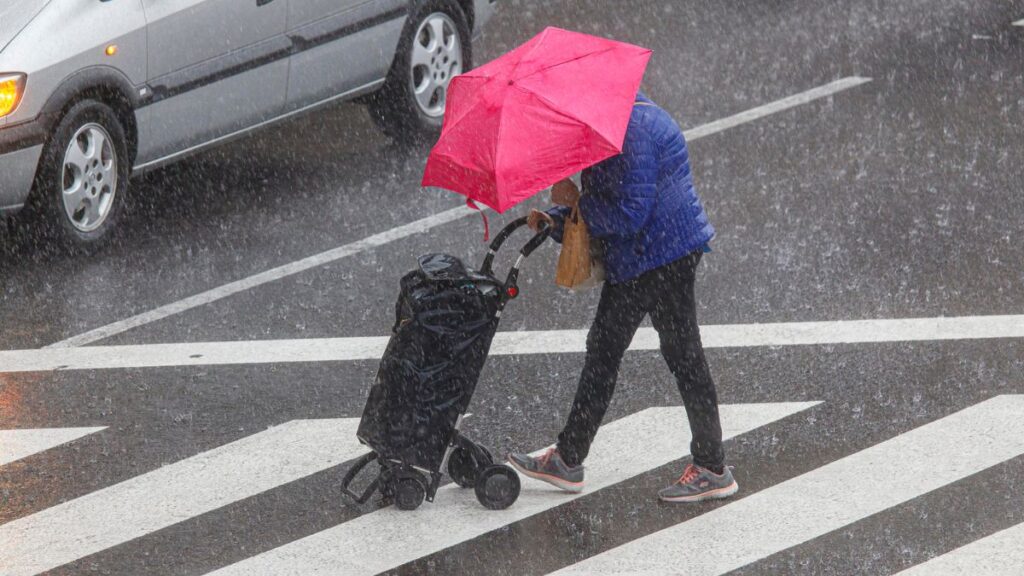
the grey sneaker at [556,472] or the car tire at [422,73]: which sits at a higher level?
the car tire at [422,73]

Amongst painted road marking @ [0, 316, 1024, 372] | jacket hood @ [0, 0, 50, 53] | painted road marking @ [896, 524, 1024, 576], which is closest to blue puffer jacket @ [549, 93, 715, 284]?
painted road marking @ [896, 524, 1024, 576]

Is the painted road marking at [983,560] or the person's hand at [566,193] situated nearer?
the painted road marking at [983,560]

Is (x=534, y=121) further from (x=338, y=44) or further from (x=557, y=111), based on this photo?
(x=338, y=44)

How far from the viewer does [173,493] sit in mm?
6152

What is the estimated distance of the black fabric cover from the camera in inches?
224

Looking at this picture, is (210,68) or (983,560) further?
(210,68)

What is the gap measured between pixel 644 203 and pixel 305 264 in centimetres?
345

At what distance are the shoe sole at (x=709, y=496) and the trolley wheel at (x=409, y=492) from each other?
0.84m

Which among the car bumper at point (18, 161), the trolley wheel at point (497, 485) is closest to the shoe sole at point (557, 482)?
the trolley wheel at point (497, 485)

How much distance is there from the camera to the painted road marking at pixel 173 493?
5.75 m

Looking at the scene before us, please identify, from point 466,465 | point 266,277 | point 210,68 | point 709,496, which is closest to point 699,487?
point 709,496

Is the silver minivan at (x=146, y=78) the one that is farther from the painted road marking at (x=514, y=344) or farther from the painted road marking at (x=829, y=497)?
the painted road marking at (x=829, y=497)

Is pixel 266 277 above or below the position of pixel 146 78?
below

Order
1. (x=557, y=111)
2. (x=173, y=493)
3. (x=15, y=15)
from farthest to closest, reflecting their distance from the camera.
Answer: (x=15, y=15), (x=173, y=493), (x=557, y=111)
